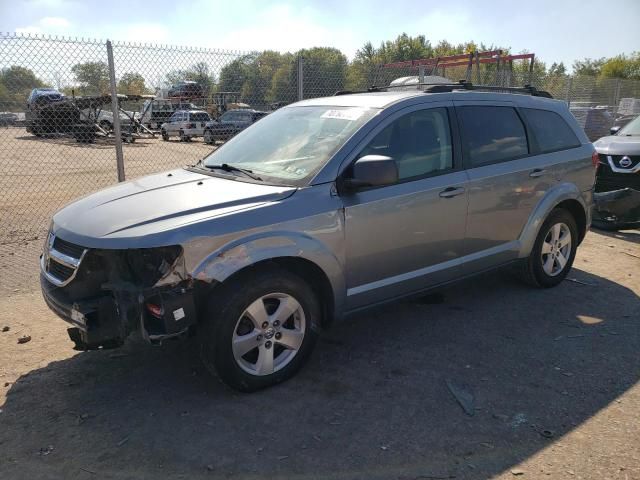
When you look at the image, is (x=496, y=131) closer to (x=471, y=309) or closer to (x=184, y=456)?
(x=471, y=309)

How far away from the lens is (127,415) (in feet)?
10.2

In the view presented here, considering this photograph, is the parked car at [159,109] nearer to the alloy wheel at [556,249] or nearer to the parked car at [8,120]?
the parked car at [8,120]

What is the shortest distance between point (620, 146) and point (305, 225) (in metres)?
6.64

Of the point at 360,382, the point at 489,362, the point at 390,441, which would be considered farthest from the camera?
the point at 489,362

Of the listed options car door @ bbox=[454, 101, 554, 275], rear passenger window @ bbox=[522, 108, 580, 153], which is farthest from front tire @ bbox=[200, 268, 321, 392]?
rear passenger window @ bbox=[522, 108, 580, 153]

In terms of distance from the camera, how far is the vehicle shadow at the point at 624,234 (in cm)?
715

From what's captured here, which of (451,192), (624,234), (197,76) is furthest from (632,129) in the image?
(197,76)

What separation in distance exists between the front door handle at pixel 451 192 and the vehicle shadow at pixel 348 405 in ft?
3.65

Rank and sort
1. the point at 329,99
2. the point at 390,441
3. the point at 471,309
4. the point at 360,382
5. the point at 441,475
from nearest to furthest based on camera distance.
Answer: the point at 441,475, the point at 390,441, the point at 360,382, the point at 329,99, the point at 471,309

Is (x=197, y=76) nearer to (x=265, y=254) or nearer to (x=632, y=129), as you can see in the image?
(x=265, y=254)

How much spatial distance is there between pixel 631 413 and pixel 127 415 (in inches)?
119

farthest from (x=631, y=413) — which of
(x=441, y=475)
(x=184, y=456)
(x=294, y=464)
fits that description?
(x=184, y=456)

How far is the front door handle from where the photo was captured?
3955 mm

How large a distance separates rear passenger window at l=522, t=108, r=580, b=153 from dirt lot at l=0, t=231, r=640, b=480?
1589 millimetres
